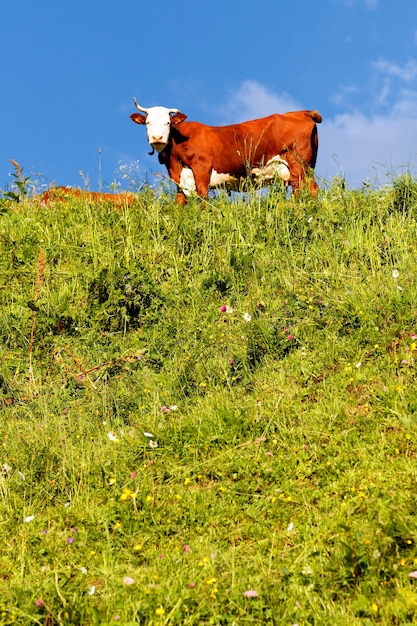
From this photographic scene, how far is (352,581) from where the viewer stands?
3.61 m

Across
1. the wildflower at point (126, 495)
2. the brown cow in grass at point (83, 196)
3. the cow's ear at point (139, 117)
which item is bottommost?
the wildflower at point (126, 495)

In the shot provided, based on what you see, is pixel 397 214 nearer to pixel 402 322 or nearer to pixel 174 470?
pixel 402 322

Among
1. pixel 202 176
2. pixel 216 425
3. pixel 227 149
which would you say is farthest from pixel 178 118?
pixel 216 425

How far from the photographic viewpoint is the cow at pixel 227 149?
11.5 m

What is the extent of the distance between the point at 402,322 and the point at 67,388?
117 inches

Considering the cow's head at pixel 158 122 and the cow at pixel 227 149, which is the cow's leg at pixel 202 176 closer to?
the cow at pixel 227 149

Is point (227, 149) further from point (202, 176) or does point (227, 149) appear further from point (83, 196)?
point (83, 196)

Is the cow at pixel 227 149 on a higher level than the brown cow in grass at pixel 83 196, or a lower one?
higher

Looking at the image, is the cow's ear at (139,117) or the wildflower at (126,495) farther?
the cow's ear at (139,117)

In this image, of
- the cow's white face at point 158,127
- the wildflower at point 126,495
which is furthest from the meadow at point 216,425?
the cow's white face at point 158,127

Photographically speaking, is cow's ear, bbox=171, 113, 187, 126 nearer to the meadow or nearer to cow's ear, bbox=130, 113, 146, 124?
cow's ear, bbox=130, 113, 146, 124

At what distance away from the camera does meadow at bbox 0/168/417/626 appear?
363cm

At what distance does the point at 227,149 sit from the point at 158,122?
1.16m

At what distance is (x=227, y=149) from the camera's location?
1162 cm
